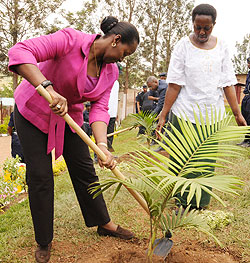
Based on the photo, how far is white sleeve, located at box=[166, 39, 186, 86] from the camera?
2.95 meters

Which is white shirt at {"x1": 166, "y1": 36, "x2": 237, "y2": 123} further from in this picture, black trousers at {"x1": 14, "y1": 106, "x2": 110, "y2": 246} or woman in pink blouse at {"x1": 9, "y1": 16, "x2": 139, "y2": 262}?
black trousers at {"x1": 14, "y1": 106, "x2": 110, "y2": 246}

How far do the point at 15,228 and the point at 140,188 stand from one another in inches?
65.9

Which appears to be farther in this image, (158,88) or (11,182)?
(158,88)

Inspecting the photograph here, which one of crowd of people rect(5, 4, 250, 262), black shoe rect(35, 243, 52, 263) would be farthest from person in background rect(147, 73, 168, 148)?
black shoe rect(35, 243, 52, 263)

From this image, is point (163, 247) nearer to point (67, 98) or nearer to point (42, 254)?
point (42, 254)

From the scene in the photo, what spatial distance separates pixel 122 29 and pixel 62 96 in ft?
1.96

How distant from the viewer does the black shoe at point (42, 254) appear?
236 centimetres

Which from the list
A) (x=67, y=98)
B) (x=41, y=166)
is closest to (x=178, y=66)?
(x=67, y=98)

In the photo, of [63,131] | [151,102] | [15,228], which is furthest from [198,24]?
[151,102]

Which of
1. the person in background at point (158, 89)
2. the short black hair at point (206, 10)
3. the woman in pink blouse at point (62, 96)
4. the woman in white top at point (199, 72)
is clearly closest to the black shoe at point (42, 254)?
the woman in pink blouse at point (62, 96)

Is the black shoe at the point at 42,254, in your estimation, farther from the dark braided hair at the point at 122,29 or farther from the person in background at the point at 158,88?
the person in background at the point at 158,88

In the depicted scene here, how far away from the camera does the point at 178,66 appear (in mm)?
2975

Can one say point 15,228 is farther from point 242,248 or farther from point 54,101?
point 242,248

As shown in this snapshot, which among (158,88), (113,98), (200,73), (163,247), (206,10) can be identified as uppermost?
(206,10)
